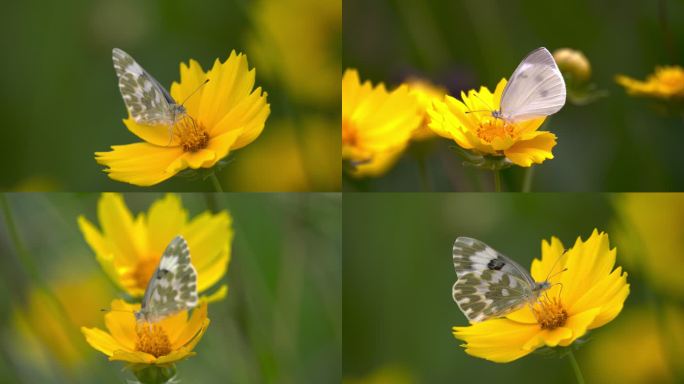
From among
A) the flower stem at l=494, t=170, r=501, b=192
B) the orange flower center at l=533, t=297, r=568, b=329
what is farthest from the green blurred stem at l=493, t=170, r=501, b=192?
the orange flower center at l=533, t=297, r=568, b=329

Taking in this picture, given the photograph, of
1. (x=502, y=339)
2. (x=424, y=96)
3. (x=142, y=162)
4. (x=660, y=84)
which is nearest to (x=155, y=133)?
(x=142, y=162)

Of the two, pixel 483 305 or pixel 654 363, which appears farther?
pixel 654 363

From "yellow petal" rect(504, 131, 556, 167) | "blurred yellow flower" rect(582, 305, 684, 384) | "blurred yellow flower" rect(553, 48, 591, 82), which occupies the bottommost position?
"blurred yellow flower" rect(582, 305, 684, 384)

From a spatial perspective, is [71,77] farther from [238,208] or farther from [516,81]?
[516,81]

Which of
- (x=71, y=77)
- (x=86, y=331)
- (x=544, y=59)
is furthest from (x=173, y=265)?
(x=544, y=59)

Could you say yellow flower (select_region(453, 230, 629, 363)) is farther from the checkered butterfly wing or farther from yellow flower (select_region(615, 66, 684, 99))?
yellow flower (select_region(615, 66, 684, 99))

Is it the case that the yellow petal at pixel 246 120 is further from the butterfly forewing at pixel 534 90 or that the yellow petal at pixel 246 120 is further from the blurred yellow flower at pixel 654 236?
the blurred yellow flower at pixel 654 236

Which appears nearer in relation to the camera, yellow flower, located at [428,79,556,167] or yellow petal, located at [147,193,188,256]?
yellow flower, located at [428,79,556,167]
